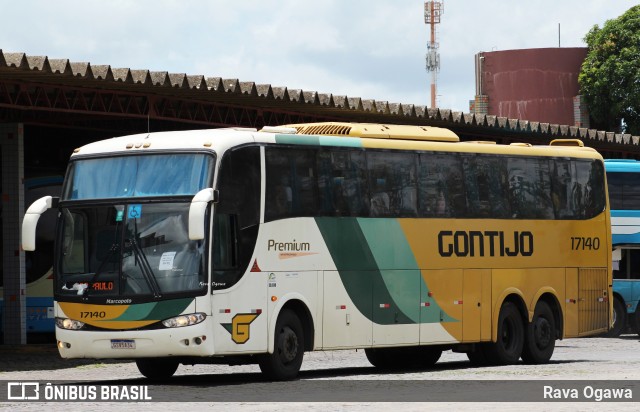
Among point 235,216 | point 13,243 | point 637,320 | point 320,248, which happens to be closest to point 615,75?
point 637,320

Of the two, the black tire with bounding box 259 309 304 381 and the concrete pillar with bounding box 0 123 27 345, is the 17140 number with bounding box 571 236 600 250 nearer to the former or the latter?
the black tire with bounding box 259 309 304 381

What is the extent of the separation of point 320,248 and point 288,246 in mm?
806

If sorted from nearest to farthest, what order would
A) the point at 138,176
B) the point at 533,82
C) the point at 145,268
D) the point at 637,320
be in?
the point at 145,268, the point at 138,176, the point at 637,320, the point at 533,82

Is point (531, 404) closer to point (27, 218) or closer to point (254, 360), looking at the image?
point (254, 360)

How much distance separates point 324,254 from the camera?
71.8ft

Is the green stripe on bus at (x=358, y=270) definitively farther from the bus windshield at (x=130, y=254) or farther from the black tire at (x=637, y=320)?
the black tire at (x=637, y=320)

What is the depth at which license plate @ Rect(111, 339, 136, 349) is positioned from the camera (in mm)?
19578

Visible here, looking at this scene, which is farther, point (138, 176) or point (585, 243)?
point (585, 243)

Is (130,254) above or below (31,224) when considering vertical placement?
below

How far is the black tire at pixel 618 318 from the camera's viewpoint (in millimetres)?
38906

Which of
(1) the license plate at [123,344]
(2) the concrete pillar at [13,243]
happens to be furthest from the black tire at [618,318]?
(1) the license plate at [123,344]

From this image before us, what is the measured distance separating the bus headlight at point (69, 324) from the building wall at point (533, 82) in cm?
6769

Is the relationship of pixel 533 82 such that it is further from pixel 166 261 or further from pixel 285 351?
pixel 166 261

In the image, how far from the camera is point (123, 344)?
1962cm
